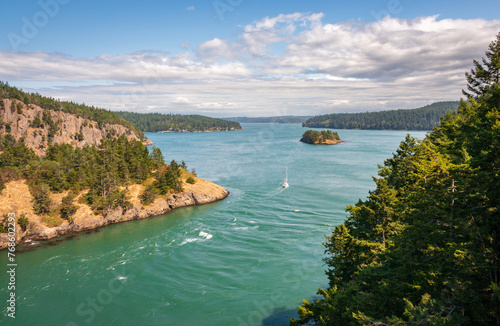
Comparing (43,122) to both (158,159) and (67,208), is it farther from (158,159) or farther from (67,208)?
(67,208)

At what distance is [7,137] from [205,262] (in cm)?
12702

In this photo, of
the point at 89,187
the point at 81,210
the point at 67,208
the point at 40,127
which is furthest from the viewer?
the point at 40,127

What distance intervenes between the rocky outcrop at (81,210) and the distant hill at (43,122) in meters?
72.8

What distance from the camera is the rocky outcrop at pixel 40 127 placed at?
126319 mm

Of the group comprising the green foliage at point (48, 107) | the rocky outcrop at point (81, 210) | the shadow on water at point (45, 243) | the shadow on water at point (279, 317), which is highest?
the green foliage at point (48, 107)

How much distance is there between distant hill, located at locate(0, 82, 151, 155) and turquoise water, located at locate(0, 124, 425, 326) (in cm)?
8553

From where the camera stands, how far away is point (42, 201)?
46594mm

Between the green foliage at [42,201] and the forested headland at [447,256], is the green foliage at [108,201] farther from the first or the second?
the forested headland at [447,256]

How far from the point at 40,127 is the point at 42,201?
115m

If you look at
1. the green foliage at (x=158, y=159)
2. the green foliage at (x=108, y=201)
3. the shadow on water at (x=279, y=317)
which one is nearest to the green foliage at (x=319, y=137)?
the green foliage at (x=158, y=159)

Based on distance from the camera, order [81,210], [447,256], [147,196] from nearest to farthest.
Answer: [447,256] → [81,210] → [147,196]

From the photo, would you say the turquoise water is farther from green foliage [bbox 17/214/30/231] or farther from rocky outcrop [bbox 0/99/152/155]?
rocky outcrop [bbox 0/99/152/155]

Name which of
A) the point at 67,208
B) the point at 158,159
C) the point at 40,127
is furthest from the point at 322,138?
the point at 67,208

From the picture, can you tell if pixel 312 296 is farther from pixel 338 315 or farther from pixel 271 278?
pixel 338 315
